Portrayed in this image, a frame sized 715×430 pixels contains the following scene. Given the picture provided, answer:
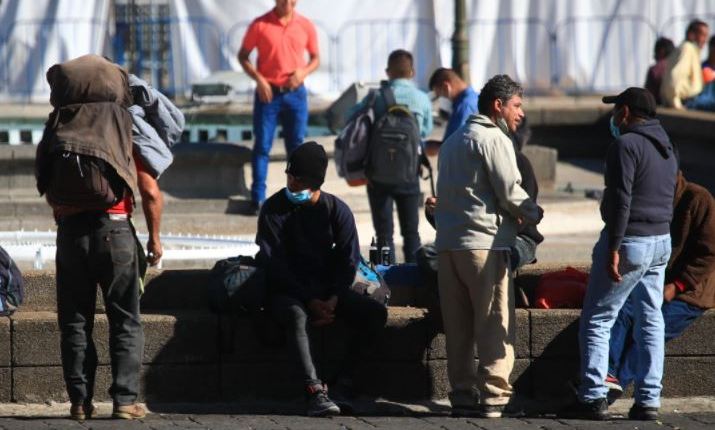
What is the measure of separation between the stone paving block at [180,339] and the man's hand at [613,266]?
1877mm

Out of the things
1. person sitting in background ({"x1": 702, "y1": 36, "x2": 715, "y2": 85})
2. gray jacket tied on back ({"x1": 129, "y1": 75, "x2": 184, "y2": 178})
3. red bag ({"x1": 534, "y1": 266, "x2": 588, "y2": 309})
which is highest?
gray jacket tied on back ({"x1": 129, "y1": 75, "x2": 184, "y2": 178})

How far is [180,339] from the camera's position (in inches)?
321

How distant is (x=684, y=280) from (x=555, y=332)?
65 centimetres

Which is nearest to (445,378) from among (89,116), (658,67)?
(89,116)

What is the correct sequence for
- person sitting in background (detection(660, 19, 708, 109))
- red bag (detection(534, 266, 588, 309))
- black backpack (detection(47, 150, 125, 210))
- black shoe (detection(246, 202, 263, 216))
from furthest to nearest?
person sitting in background (detection(660, 19, 708, 109)) → black shoe (detection(246, 202, 263, 216)) → red bag (detection(534, 266, 588, 309)) → black backpack (detection(47, 150, 125, 210))

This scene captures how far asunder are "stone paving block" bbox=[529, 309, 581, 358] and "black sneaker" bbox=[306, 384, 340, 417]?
1.06 metres

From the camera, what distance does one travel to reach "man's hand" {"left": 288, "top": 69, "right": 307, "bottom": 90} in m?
13.2

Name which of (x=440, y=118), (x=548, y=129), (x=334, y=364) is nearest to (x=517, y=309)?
(x=334, y=364)

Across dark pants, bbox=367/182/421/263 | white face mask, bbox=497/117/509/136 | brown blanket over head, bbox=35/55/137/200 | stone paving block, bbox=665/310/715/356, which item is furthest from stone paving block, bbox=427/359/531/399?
dark pants, bbox=367/182/421/263

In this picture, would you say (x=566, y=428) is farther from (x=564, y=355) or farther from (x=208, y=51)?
(x=208, y=51)

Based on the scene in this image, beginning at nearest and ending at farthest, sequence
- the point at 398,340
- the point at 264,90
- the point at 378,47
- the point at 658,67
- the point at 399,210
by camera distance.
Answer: the point at 398,340, the point at 399,210, the point at 264,90, the point at 658,67, the point at 378,47

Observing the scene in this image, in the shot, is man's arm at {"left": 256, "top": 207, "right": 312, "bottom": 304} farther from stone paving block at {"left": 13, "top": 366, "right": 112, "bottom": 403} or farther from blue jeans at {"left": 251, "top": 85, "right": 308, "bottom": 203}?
blue jeans at {"left": 251, "top": 85, "right": 308, "bottom": 203}

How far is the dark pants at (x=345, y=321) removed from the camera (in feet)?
26.0

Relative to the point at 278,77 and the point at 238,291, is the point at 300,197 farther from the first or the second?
the point at 278,77
